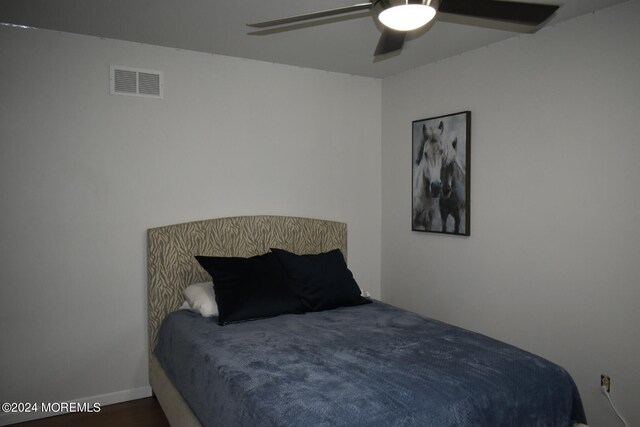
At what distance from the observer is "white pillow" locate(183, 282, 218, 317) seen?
2.86 meters

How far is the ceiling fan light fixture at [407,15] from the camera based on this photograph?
1631mm

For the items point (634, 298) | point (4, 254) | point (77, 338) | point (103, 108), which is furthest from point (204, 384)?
point (634, 298)

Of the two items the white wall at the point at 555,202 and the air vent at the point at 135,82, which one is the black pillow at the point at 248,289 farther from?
the white wall at the point at 555,202

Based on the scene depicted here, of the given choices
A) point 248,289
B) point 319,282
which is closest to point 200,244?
point 248,289

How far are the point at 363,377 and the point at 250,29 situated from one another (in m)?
2.08

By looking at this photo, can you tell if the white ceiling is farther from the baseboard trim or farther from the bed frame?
the baseboard trim

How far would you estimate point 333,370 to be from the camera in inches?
78.0

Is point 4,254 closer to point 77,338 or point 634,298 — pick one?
point 77,338

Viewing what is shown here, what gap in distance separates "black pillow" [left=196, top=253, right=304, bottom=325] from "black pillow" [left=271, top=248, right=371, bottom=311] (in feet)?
0.23

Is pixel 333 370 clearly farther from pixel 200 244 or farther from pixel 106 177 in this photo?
pixel 106 177

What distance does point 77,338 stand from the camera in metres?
2.96

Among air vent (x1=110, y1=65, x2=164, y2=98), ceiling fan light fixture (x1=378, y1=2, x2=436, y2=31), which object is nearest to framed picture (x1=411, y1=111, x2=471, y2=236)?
ceiling fan light fixture (x1=378, y1=2, x2=436, y2=31)

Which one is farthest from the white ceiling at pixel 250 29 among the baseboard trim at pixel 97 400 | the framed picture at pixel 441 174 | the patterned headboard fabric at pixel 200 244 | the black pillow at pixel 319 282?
the baseboard trim at pixel 97 400

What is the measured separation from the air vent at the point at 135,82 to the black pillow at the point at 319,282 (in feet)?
4.43
